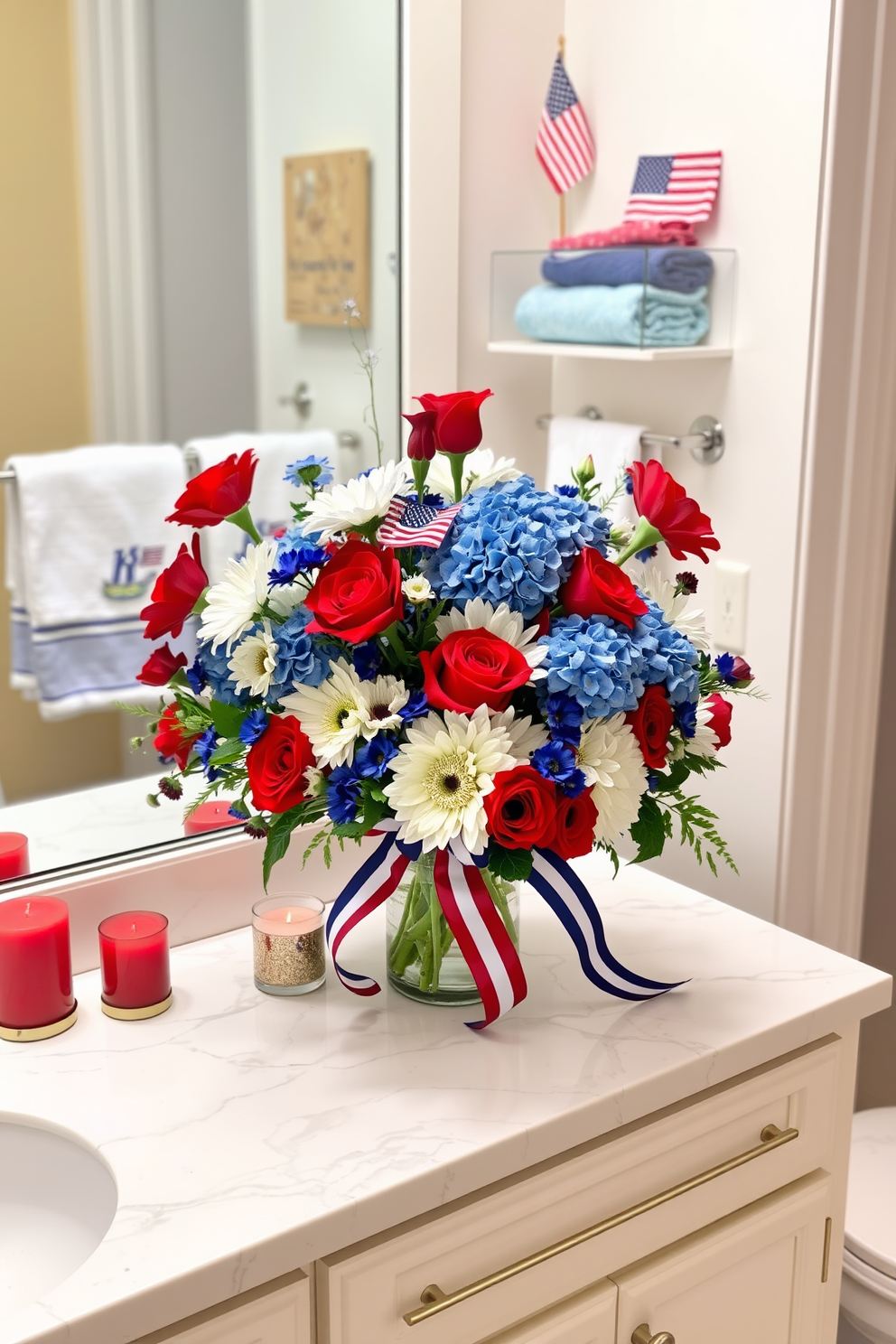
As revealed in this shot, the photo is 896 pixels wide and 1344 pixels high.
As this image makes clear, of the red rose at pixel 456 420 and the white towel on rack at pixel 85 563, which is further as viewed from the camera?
Answer: the white towel on rack at pixel 85 563

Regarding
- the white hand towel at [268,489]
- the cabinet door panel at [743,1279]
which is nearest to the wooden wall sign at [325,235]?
the white hand towel at [268,489]

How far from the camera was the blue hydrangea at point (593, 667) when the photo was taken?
990 millimetres

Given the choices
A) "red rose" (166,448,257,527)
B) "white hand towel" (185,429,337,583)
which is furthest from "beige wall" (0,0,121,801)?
"red rose" (166,448,257,527)

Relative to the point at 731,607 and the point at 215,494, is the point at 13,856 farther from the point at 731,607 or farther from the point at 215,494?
the point at 731,607

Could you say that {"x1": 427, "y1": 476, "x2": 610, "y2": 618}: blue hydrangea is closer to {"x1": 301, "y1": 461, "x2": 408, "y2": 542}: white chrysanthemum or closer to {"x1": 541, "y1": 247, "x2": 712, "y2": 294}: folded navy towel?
{"x1": 301, "y1": 461, "x2": 408, "y2": 542}: white chrysanthemum

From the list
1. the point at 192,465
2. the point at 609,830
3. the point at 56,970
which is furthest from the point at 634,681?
the point at 192,465

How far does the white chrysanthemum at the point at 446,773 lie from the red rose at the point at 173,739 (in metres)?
0.23

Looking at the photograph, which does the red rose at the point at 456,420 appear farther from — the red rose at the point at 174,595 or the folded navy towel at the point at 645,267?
the folded navy towel at the point at 645,267

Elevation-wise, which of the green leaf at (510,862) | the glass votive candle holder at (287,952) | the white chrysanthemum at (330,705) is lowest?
the glass votive candle holder at (287,952)

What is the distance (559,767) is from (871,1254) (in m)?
0.90

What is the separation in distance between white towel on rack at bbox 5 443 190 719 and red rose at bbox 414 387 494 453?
49 cm

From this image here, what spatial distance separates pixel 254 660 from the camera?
42.2 inches

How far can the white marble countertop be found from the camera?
896 millimetres

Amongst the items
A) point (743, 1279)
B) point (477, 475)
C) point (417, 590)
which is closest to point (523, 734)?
point (417, 590)
